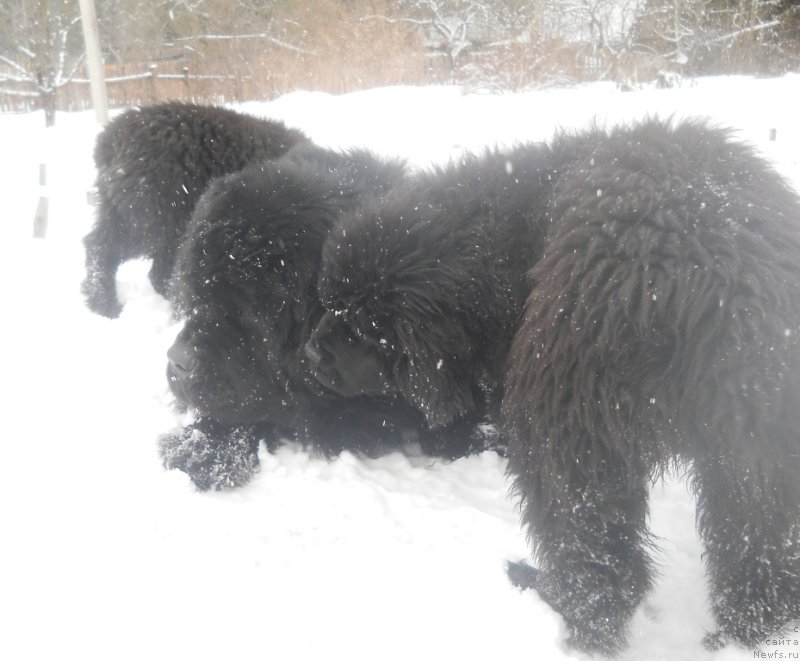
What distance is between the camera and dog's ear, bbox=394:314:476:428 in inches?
93.7

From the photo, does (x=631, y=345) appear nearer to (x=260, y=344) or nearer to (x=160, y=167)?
(x=260, y=344)

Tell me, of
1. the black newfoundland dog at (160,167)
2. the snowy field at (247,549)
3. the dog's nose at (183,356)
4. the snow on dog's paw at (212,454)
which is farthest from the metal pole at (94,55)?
the snow on dog's paw at (212,454)

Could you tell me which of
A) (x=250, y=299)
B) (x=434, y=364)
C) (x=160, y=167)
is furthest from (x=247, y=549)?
(x=160, y=167)

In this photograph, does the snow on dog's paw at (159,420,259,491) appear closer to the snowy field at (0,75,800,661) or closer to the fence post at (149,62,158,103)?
the snowy field at (0,75,800,661)

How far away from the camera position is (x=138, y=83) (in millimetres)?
16312

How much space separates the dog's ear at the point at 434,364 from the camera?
238 cm

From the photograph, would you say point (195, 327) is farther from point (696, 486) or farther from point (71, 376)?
point (696, 486)

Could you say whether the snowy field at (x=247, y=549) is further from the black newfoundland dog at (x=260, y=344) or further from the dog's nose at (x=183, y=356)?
the dog's nose at (x=183, y=356)

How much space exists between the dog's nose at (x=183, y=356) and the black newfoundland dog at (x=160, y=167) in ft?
5.52

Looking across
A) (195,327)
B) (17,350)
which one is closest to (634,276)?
(195,327)

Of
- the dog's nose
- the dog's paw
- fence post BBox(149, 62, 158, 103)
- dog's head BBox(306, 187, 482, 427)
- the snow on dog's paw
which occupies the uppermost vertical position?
fence post BBox(149, 62, 158, 103)

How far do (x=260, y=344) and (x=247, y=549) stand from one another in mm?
1016

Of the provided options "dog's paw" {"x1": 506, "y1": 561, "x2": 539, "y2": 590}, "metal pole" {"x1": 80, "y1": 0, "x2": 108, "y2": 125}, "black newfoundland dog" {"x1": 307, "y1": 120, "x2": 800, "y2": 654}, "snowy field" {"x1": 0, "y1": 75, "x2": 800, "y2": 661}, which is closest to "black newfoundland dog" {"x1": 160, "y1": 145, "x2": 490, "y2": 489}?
"snowy field" {"x1": 0, "y1": 75, "x2": 800, "y2": 661}

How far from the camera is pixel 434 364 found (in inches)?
95.2
